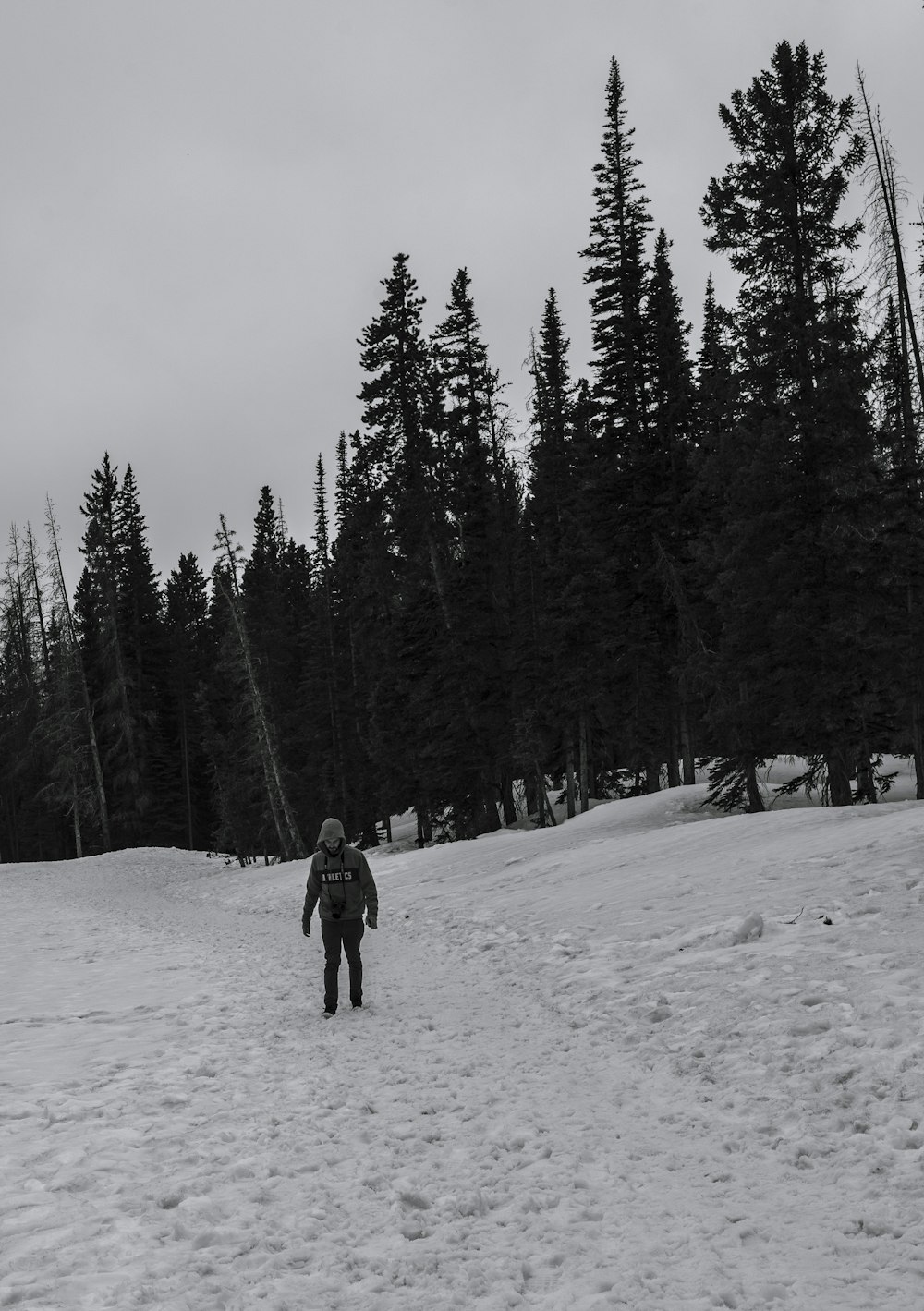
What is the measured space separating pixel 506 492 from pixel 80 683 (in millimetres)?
29531

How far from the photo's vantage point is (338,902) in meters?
9.47

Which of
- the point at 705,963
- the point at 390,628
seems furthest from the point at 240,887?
the point at 705,963

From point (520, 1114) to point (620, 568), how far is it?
20.6 m

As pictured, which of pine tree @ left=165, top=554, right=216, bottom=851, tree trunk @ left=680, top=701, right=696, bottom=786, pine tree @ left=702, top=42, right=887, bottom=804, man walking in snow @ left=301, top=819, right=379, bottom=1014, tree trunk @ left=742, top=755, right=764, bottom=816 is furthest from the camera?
pine tree @ left=165, top=554, right=216, bottom=851

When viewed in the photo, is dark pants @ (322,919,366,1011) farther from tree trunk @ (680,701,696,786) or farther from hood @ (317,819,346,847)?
tree trunk @ (680,701,696,786)

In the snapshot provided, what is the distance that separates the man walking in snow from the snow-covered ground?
0.40 metres

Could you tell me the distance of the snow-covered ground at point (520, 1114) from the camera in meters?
4.04

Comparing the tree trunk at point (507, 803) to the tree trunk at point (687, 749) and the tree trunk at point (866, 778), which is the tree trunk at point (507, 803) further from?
the tree trunk at point (866, 778)

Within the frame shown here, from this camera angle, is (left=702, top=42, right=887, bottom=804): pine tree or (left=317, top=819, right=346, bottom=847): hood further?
(left=702, top=42, right=887, bottom=804): pine tree

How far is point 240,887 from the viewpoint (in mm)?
28547

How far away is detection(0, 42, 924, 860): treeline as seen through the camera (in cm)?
1669

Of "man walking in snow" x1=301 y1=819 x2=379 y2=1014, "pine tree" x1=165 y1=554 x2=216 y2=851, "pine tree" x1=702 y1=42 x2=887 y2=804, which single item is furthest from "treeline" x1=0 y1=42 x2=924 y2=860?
"man walking in snow" x1=301 y1=819 x2=379 y2=1014

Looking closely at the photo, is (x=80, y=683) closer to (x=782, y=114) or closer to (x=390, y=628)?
(x=390, y=628)

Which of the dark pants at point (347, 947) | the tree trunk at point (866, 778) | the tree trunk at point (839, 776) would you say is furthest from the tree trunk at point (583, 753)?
the dark pants at point (347, 947)
